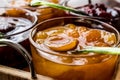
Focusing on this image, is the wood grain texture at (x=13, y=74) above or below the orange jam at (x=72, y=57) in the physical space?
below

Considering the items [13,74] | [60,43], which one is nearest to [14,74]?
[13,74]

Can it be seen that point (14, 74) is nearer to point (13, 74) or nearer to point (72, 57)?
point (13, 74)

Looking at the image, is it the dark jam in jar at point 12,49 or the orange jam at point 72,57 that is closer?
the orange jam at point 72,57

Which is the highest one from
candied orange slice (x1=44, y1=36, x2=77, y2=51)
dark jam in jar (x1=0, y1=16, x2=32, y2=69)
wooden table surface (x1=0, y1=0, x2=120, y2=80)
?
candied orange slice (x1=44, y1=36, x2=77, y2=51)

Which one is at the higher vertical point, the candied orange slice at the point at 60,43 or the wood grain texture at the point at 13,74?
the candied orange slice at the point at 60,43

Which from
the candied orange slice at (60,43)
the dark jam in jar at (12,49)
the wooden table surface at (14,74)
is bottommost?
the wooden table surface at (14,74)

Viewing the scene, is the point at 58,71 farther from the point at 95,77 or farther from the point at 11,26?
the point at 11,26

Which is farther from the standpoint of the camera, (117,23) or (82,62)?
(117,23)

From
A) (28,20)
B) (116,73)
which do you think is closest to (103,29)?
(116,73)
